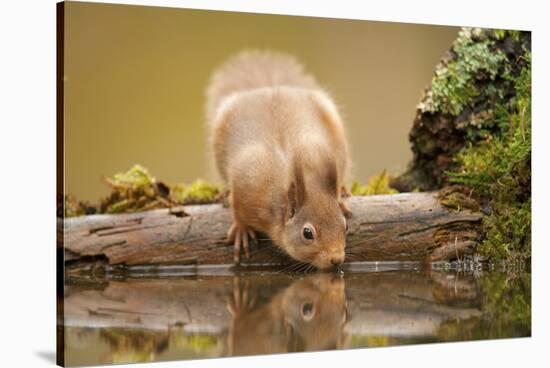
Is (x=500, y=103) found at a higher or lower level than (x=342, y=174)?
higher

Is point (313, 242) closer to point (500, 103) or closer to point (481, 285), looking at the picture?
point (481, 285)

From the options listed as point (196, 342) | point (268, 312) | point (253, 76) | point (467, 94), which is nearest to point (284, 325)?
point (268, 312)

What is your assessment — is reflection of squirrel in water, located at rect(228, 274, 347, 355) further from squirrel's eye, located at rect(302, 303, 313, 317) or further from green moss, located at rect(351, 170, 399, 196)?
green moss, located at rect(351, 170, 399, 196)

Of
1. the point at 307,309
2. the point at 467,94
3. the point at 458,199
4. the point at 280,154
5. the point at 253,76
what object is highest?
the point at 253,76

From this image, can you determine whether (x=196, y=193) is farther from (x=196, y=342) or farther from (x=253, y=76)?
(x=196, y=342)

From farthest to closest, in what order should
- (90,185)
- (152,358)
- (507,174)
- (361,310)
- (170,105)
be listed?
(507,174)
(170,105)
(90,185)
(361,310)
(152,358)

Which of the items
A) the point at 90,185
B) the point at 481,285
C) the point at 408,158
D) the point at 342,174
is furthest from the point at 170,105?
the point at 481,285
